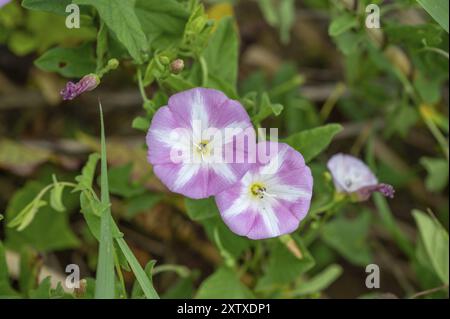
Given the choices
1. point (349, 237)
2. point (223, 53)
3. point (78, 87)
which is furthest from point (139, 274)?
point (349, 237)

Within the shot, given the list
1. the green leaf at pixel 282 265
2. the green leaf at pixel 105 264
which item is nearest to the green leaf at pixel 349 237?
the green leaf at pixel 282 265

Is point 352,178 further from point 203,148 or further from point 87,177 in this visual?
point 87,177

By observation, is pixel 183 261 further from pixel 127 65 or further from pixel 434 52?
pixel 434 52

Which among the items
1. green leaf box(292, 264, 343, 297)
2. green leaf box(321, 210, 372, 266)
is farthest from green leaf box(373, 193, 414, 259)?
green leaf box(292, 264, 343, 297)

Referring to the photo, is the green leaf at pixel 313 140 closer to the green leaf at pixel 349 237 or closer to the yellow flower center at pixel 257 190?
the yellow flower center at pixel 257 190
